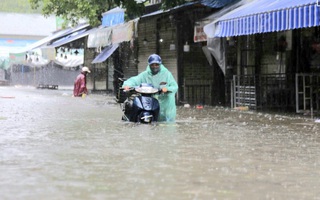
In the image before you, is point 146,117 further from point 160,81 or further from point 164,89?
point 160,81

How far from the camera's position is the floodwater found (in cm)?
523

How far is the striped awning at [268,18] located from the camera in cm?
1173

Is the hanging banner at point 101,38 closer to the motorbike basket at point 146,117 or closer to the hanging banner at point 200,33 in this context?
the hanging banner at point 200,33

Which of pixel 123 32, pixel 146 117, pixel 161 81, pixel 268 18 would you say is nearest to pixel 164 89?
pixel 161 81

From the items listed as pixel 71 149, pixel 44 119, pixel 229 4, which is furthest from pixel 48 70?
pixel 71 149

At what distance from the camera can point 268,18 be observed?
13109 mm

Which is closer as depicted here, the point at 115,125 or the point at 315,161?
the point at 315,161

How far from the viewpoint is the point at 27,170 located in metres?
6.19

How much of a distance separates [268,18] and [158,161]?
7106 millimetres

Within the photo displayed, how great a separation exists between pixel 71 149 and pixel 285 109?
30.3ft

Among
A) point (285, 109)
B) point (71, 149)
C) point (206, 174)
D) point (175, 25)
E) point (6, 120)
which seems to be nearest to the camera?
point (206, 174)

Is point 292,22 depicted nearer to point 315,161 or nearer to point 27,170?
point 315,161

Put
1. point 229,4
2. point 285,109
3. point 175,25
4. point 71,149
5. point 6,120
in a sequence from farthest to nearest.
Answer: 1. point 175,25
2. point 229,4
3. point 285,109
4. point 6,120
5. point 71,149

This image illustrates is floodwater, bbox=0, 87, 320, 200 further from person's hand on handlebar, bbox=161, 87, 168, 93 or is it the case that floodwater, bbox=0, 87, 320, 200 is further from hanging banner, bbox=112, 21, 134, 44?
hanging banner, bbox=112, 21, 134, 44
